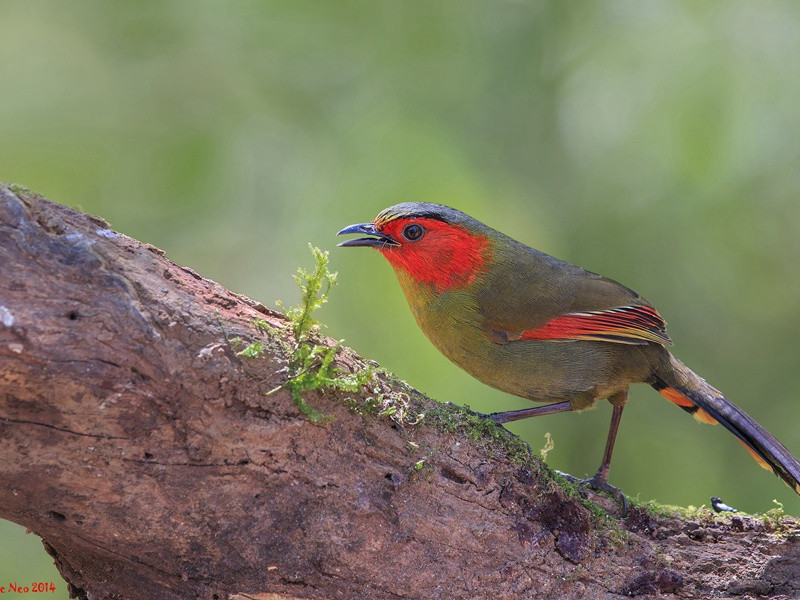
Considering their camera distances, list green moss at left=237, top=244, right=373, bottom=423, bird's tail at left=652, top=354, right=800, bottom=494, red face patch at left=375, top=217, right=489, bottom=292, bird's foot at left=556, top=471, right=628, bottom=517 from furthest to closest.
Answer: red face patch at left=375, top=217, right=489, bottom=292, bird's tail at left=652, top=354, right=800, bottom=494, bird's foot at left=556, top=471, right=628, bottom=517, green moss at left=237, top=244, right=373, bottom=423

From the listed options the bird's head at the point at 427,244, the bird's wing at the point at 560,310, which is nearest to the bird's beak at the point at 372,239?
the bird's head at the point at 427,244

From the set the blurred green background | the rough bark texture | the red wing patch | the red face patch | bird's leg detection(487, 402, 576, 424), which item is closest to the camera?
the rough bark texture

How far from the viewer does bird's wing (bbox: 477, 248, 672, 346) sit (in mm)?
4027

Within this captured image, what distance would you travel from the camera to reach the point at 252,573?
2613mm

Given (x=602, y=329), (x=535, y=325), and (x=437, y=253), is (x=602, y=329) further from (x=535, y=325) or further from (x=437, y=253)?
(x=437, y=253)

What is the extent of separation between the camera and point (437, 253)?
4.23 m

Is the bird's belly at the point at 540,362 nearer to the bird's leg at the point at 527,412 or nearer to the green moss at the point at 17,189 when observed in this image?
the bird's leg at the point at 527,412

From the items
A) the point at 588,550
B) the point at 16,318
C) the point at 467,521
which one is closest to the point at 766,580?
the point at 588,550

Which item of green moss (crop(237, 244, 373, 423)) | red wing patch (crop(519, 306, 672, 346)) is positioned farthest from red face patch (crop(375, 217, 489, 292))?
green moss (crop(237, 244, 373, 423))

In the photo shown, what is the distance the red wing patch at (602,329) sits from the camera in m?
4.03

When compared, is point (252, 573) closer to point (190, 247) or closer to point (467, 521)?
point (467, 521)

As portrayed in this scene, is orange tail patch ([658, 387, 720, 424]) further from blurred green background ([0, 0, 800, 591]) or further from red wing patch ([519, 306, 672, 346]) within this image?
blurred green background ([0, 0, 800, 591])

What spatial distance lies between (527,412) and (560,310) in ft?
1.91

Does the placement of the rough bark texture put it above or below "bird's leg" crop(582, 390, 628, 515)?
below
